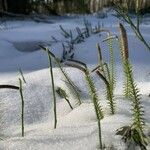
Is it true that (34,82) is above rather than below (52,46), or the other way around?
above

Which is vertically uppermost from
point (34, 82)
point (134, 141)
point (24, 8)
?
point (134, 141)

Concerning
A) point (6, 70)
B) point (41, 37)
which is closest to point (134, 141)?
point (6, 70)

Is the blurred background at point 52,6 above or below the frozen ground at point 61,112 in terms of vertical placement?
below

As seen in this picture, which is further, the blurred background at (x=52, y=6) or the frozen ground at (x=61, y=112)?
the blurred background at (x=52, y=6)

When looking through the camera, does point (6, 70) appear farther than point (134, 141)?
Yes

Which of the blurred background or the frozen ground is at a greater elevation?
the frozen ground

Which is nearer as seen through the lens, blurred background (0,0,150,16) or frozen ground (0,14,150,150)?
frozen ground (0,14,150,150)

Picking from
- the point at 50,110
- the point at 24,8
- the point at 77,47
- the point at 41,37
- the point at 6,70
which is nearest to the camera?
the point at 50,110

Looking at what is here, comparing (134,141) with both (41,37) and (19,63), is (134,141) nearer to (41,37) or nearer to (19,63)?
(19,63)

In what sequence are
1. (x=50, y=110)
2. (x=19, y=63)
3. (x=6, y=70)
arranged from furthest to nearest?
(x=19, y=63) < (x=6, y=70) < (x=50, y=110)

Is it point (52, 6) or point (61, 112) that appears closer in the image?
point (61, 112)

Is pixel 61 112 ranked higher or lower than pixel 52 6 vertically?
higher
